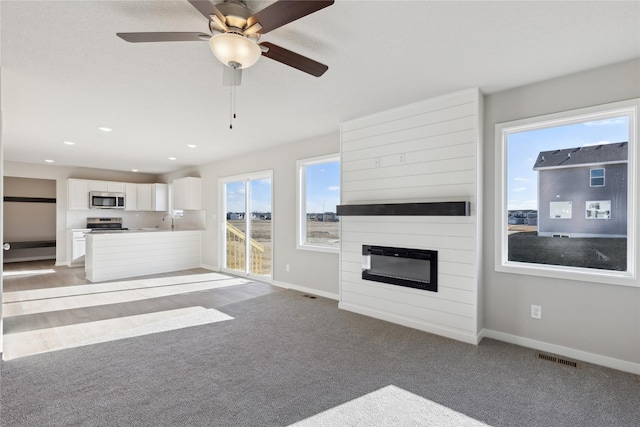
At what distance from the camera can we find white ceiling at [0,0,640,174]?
→ 6.53 feet

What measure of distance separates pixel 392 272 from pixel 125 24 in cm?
339

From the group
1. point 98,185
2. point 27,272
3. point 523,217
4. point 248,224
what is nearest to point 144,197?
point 98,185

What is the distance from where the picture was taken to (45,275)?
6473 mm

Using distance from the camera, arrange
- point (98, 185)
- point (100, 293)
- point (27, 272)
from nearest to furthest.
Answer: point (100, 293) → point (27, 272) → point (98, 185)

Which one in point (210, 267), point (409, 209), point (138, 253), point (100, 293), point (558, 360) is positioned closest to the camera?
point (558, 360)

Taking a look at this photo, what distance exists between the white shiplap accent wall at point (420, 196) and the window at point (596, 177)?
0.92 metres

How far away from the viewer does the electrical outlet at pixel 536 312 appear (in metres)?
2.99

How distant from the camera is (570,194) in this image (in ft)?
9.71

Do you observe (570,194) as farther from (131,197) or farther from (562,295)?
(131,197)

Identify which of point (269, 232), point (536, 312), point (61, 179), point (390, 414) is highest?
point (61, 179)

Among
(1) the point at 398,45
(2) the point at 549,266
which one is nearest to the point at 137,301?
(1) the point at 398,45

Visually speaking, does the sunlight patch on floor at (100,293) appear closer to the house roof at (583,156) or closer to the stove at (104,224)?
the stove at (104,224)

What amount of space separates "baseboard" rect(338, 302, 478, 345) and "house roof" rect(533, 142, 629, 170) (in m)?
1.86

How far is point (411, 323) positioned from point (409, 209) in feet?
4.32
